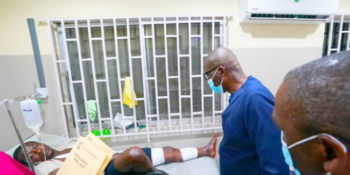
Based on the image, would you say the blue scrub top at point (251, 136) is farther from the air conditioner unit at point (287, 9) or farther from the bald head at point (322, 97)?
the air conditioner unit at point (287, 9)

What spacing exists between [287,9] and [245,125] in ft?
4.31

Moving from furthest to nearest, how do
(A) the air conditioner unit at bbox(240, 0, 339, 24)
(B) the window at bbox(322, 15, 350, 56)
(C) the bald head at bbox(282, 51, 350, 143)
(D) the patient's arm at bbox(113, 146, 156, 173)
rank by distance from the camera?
(B) the window at bbox(322, 15, 350, 56)
(A) the air conditioner unit at bbox(240, 0, 339, 24)
(D) the patient's arm at bbox(113, 146, 156, 173)
(C) the bald head at bbox(282, 51, 350, 143)

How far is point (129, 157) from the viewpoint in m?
1.39


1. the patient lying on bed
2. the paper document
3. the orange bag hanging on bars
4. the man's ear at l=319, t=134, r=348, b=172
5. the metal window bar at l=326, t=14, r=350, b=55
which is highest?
the metal window bar at l=326, t=14, r=350, b=55

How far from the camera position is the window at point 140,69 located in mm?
1693

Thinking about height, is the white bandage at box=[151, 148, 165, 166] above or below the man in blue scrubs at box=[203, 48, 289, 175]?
below

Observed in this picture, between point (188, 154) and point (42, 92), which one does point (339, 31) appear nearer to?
point (188, 154)

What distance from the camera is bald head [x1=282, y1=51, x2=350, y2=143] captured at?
344mm

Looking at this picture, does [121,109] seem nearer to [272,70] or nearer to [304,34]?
[272,70]

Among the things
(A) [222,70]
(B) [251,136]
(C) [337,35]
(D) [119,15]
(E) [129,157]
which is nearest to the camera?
(B) [251,136]

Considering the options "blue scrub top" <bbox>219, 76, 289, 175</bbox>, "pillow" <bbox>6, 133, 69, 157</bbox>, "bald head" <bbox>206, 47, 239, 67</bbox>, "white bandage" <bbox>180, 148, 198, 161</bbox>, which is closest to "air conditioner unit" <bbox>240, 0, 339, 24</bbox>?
"bald head" <bbox>206, 47, 239, 67</bbox>

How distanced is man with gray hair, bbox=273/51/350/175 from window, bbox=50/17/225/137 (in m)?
1.33

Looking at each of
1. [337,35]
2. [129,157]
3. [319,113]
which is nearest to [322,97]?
[319,113]

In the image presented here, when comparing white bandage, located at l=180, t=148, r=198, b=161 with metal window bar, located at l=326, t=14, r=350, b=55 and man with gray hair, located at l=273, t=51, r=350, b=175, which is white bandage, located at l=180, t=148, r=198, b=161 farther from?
metal window bar, located at l=326, t=14, r=350, b=55
